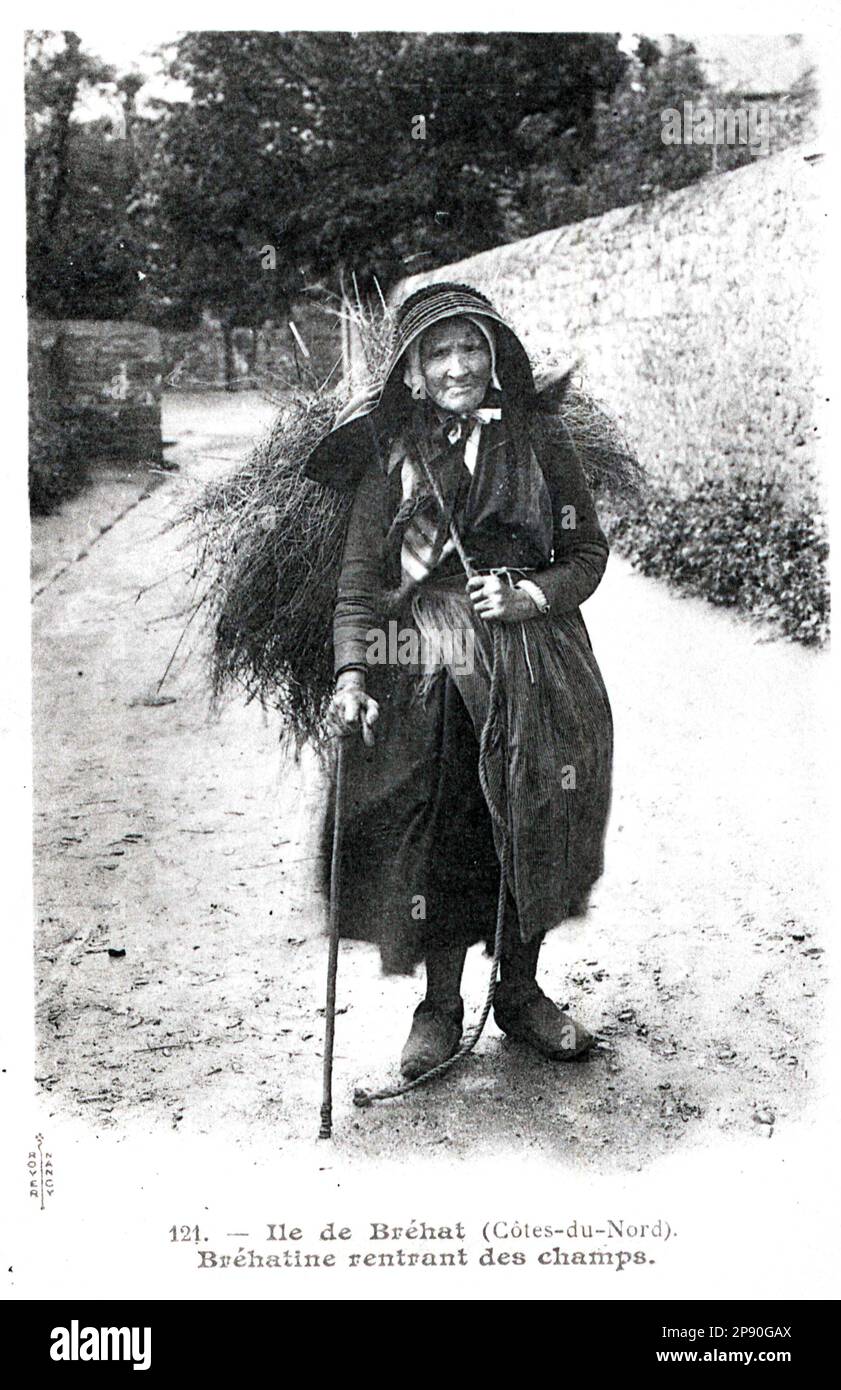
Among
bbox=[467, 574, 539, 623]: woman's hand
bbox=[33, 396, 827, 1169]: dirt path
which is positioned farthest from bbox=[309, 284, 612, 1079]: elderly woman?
bbox=[33, 396, 827, 1169]: dirt path

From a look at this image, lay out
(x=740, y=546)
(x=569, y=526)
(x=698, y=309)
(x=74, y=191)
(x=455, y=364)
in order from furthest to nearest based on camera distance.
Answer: (x=740, y=546), (x=698, y=309), (x=74, y=191), (x=569, y=526), (x=455, y=364)

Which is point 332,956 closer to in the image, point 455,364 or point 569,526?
point 569,526

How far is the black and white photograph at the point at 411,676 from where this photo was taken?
3994mm

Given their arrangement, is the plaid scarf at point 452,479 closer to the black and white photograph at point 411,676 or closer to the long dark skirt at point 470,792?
the black and white photograph at point 411,676

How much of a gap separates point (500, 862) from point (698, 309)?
178 centimetres

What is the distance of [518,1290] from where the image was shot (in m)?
4.01

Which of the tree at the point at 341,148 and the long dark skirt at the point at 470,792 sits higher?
the tree at the point at 341,148

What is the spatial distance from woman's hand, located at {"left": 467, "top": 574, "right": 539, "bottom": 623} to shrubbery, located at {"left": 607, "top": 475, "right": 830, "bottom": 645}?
2.29ft

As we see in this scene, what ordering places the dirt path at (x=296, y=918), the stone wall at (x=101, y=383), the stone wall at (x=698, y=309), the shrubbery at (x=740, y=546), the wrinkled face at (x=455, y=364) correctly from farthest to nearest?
the shrubbery at (x=740, y=546) → the stone wall at (x=698, y=309) → the stone wall at (x=101, y=383) → the dirt path at (x=296, y=918) → the wrinkled face at (x=455, y=364)

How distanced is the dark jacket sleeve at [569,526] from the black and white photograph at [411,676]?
1cm

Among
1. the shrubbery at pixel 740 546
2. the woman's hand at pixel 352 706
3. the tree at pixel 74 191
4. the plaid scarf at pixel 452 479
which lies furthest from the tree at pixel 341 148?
the woman's hand at pixel 352 706

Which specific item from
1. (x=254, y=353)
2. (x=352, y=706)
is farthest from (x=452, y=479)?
(x=254, y=353)

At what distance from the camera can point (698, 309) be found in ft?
14.5
